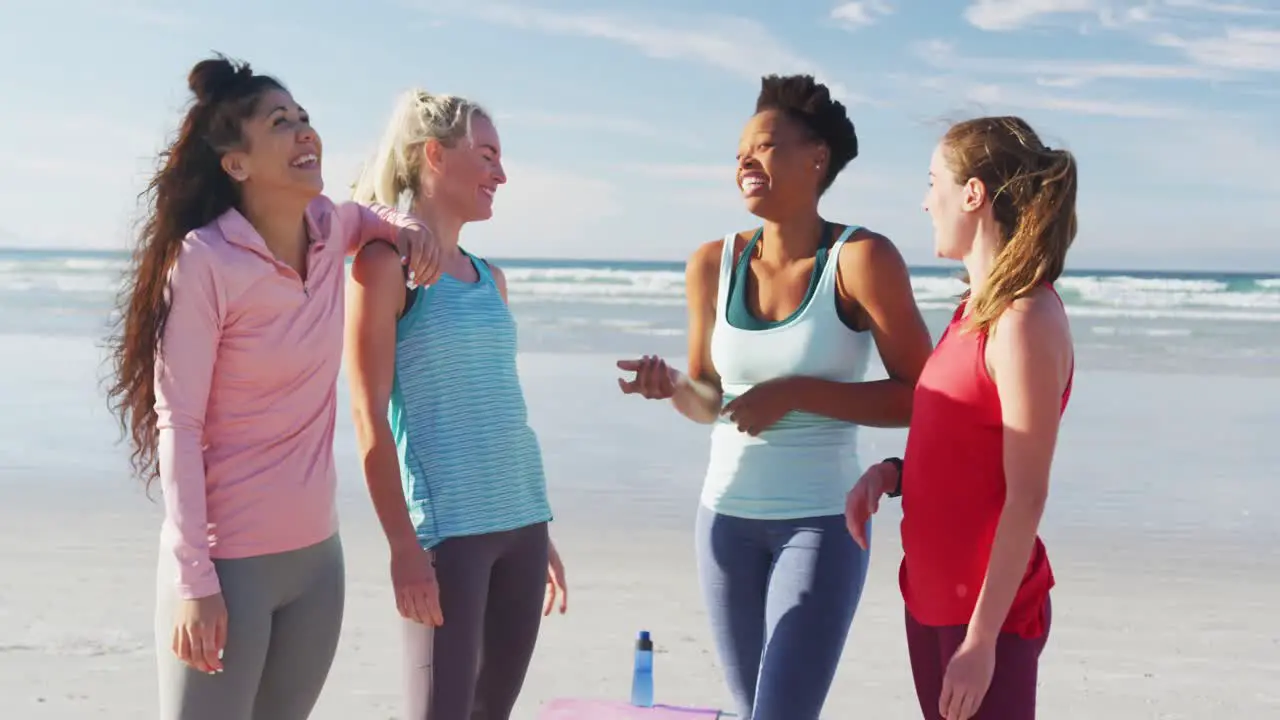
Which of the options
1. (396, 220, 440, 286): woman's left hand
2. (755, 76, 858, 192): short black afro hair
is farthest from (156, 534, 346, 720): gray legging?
(755, 76, 858, 192): short black afro hair

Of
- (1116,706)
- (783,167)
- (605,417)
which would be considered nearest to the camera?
(783,167)

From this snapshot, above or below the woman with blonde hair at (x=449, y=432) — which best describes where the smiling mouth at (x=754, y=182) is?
above

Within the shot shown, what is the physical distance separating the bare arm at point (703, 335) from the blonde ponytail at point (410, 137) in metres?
0.73

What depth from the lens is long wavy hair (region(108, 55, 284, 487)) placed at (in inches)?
98.3

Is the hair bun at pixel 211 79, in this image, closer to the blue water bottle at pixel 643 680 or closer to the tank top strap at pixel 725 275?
the tank top strap at pixel 725 275

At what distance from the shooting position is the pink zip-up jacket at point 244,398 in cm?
242

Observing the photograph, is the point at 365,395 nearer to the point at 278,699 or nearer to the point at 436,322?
the point at 436,322

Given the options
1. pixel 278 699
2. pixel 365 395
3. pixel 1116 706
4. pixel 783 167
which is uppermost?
pixel 783 167

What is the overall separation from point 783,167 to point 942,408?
979 millimetres

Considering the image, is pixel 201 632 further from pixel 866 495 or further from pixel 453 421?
pixel 866 495

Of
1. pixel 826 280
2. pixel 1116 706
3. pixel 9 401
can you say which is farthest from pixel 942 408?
pixel 9 401

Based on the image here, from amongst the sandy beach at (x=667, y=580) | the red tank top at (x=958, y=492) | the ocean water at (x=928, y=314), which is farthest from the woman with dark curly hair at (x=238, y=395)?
the ocean water at (x=928, y=314)

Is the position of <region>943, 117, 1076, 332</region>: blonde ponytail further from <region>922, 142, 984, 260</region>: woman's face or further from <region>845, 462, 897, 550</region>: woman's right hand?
<region>845, 462, 897, 550</region>: woman's right hand

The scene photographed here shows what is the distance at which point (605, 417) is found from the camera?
482 inches
